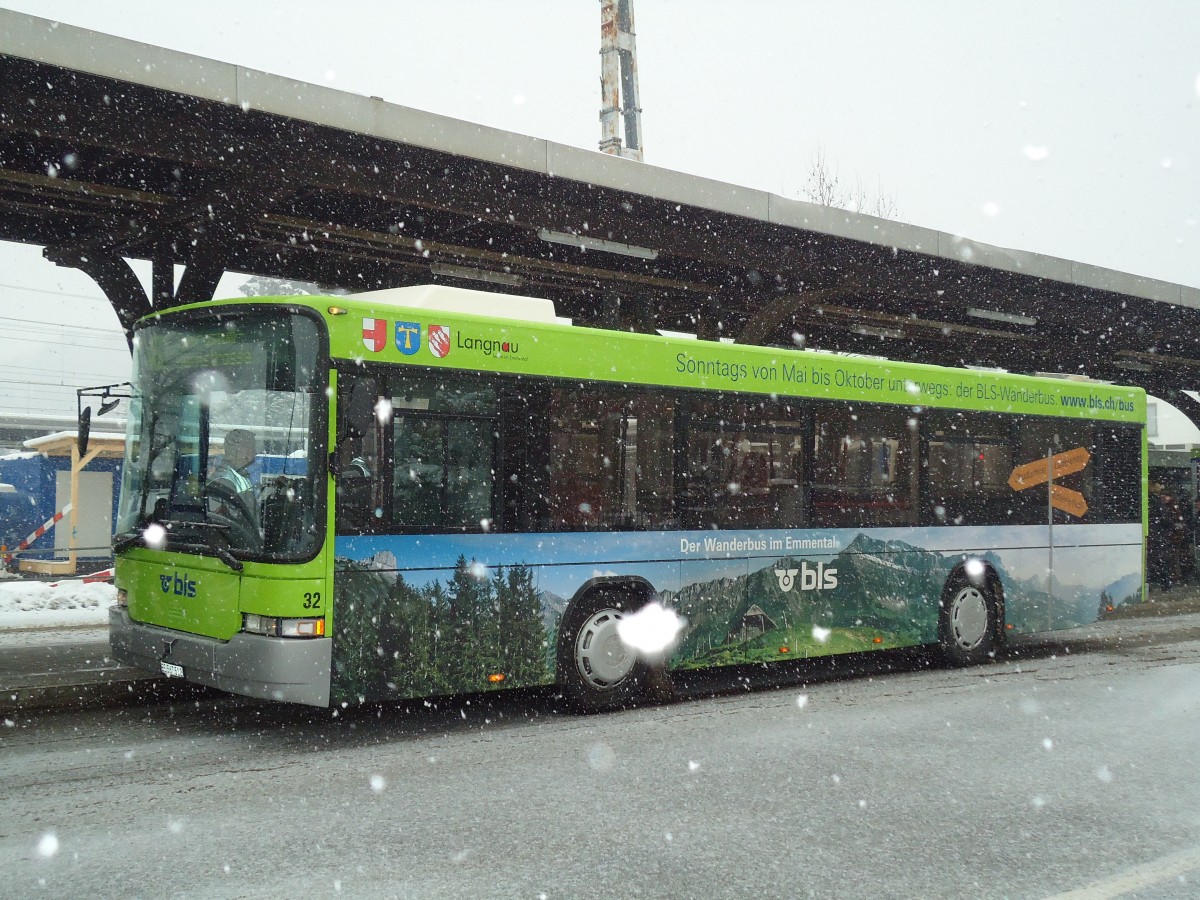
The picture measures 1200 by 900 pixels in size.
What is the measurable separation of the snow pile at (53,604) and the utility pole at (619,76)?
13.6 metres

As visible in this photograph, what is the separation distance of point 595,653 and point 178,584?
3.12 metres

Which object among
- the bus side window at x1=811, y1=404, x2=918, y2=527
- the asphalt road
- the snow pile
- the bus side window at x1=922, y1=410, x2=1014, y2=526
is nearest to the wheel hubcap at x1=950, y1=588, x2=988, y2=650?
the bus side window at x1=922, y1=410, x2=1014, y2=526

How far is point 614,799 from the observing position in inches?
249

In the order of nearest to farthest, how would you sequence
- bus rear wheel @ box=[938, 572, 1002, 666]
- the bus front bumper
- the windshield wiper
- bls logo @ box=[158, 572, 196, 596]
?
the bus front bumper → the windshield wiper → bls logo @ box=[158, 572, 196, 596] → bus rear wheel @ box=[938, 572, 1002, 666]

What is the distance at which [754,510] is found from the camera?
396 inches

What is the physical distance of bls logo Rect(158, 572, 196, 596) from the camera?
7879 mm

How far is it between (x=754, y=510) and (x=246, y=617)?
4.48m

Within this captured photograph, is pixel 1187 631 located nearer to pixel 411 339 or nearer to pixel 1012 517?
pixel 1012 517

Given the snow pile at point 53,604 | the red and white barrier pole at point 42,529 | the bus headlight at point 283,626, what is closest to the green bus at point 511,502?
the bus headlight at point 283,626

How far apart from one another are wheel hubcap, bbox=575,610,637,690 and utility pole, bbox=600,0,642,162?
1681 cm

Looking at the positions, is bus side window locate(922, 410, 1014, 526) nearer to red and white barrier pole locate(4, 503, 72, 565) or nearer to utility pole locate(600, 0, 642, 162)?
utility pole locate(600, 0, 642, 162)

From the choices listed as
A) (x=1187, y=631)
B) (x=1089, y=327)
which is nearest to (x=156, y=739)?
(x=1187, y=631)

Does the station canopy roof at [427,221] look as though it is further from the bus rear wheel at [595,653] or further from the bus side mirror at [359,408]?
the bus rear wheel at [595,653]

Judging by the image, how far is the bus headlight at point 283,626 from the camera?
7.34 meters
